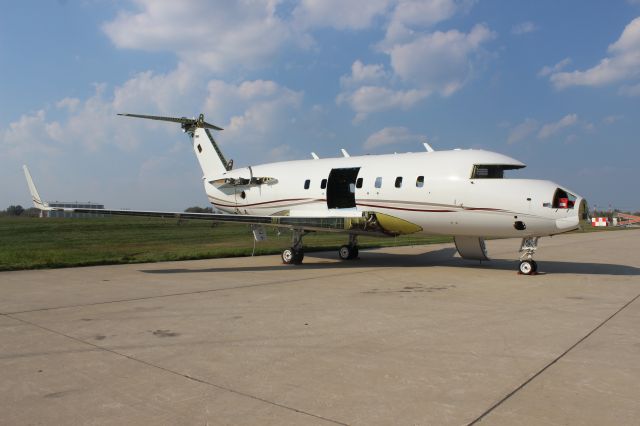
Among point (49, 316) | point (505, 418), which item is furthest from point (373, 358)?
point (49, 316)

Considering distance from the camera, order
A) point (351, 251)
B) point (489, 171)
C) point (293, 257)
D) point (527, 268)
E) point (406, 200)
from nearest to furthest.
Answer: point (527, 268) < point (489, 171) < point (406, 200) < point (293, 257) < point (351, 251)

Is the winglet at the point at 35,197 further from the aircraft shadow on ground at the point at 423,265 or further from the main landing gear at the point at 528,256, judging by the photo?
the main landing gear at the point at 528,256

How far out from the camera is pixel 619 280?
12961 mm

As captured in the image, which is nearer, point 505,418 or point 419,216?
point 505,418

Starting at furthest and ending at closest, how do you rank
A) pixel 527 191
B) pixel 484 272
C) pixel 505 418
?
1. pixel 484 272
2. pixel 527 191
3. pixel 505 418

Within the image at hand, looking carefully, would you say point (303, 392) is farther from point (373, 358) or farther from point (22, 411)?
point (22, 411)

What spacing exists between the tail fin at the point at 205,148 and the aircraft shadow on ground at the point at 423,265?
5916 mm

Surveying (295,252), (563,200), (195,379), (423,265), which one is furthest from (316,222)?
(195,379)

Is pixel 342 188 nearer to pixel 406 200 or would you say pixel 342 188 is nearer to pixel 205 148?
pixel 406 200

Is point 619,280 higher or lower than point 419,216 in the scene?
lower

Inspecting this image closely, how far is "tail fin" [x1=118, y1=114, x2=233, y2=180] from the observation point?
854 inches

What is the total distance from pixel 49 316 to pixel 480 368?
677 cm

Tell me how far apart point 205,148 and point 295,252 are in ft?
26.5

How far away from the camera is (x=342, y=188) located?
16.8 metres
